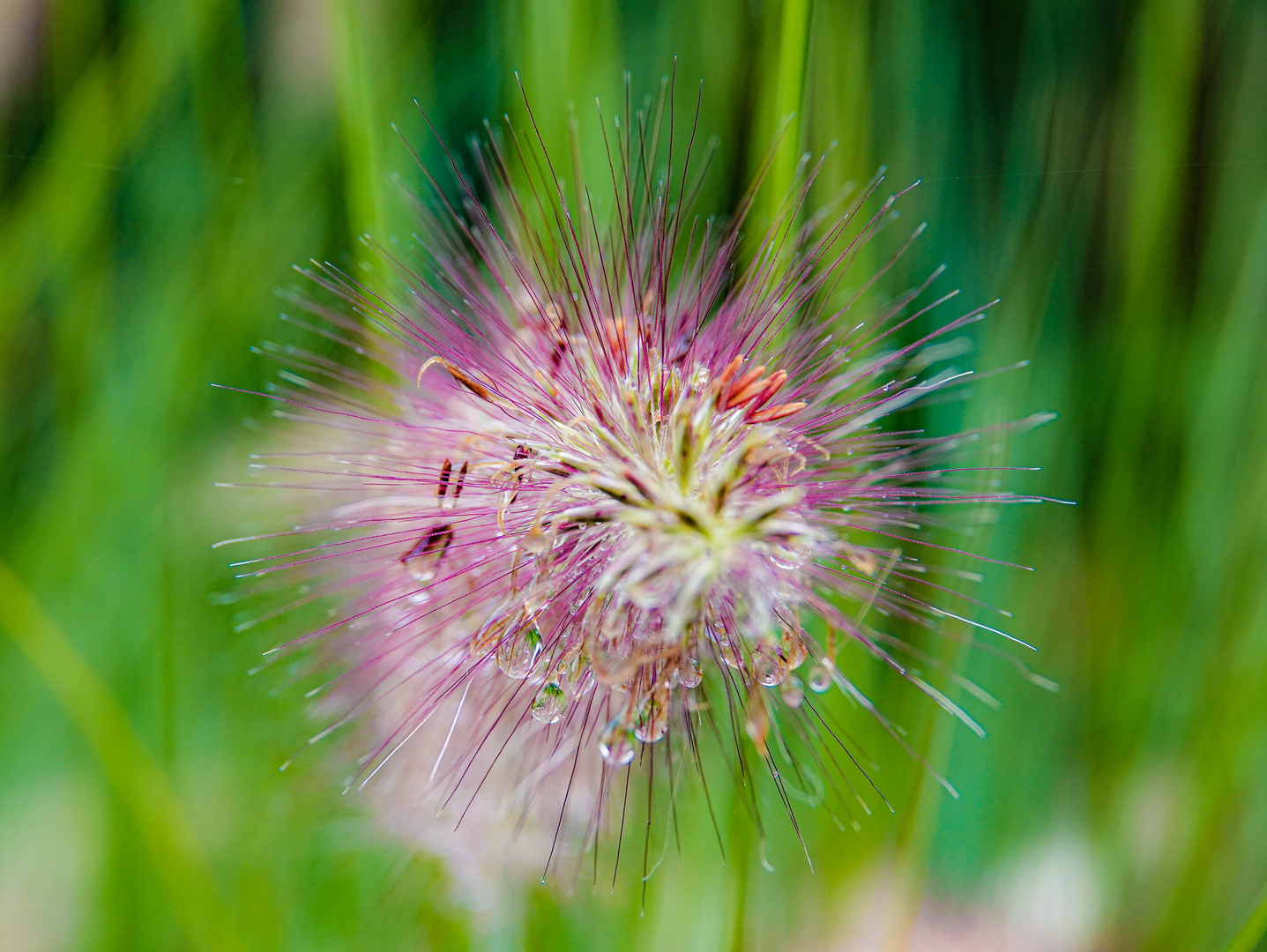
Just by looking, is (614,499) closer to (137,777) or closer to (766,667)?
(766,667)

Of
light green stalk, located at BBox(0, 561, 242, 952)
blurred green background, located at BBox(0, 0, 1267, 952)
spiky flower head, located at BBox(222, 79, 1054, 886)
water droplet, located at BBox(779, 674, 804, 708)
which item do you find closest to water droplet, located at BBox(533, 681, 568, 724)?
spiky flower head, located at BBox(222, 79, 1054, 886)

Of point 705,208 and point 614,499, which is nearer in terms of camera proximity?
point 614,499

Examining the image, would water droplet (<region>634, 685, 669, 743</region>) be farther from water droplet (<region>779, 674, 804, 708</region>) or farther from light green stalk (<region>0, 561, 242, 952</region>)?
light green stalk (<region>0, 561, 242, 952</region>)

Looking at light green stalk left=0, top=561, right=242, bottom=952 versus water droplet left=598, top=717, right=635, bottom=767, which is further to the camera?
light green stalk left=0, top=561, right=242, bottom=952

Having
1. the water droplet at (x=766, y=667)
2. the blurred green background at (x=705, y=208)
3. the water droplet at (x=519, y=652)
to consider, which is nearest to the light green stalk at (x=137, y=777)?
the blurred green background at (x=705, y=208)

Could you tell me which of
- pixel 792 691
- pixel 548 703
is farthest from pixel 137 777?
pixel 792 691

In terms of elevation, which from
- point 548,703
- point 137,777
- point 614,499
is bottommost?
point 137,777
